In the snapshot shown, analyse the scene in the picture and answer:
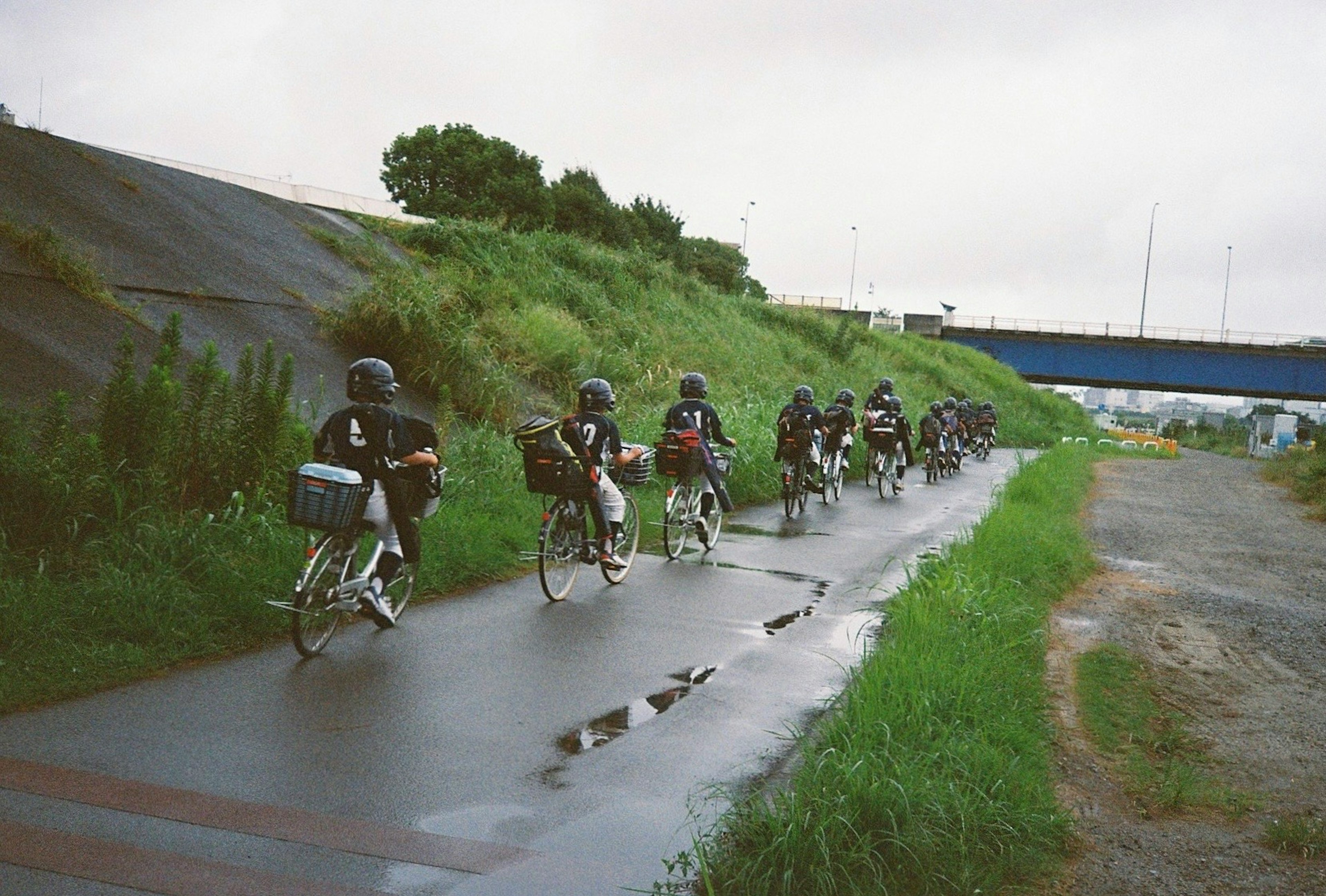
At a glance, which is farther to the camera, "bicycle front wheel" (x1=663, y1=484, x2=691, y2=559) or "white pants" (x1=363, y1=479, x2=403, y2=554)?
"bicycle front wheel" (x1=663, y1=484, x2=691, y2=559)

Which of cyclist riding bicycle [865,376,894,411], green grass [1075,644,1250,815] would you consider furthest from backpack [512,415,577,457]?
cyclist riding bicycle [865,376,894,411]

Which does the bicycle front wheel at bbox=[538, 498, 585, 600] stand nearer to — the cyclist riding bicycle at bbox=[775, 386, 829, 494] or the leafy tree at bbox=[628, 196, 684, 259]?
the cyclist riding bicycle at bbox=[775, 386, 829, 494]

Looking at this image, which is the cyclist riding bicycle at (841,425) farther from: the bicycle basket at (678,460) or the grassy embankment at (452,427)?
the bicycle basket at (678,460)

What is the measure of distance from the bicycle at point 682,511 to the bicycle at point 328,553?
435cm

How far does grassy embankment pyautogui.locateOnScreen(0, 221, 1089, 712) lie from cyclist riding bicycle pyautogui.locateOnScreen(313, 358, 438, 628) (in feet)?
2.90

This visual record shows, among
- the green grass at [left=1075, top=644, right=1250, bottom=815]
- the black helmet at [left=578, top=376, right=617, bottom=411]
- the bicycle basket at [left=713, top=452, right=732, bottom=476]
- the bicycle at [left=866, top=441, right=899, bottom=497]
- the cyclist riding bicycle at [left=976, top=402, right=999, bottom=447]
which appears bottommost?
the green grass at [left=1075, top=644, right=1250, bottom=815]

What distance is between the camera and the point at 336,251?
2109 cm

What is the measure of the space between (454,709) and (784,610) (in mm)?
3816

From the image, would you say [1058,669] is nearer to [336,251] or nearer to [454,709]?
[454,709]

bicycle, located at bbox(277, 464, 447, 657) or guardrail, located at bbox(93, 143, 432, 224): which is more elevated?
guardrail, located at bbox(93, 143, 432, 224)

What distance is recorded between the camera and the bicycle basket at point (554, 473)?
897cm

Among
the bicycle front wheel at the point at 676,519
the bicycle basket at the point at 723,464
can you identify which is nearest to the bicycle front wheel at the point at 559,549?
the bicycle front wheel at the point at 676,519

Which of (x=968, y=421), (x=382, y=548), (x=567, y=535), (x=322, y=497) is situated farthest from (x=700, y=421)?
(x=968, y=421)

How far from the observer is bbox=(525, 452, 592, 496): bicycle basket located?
8.97 m
